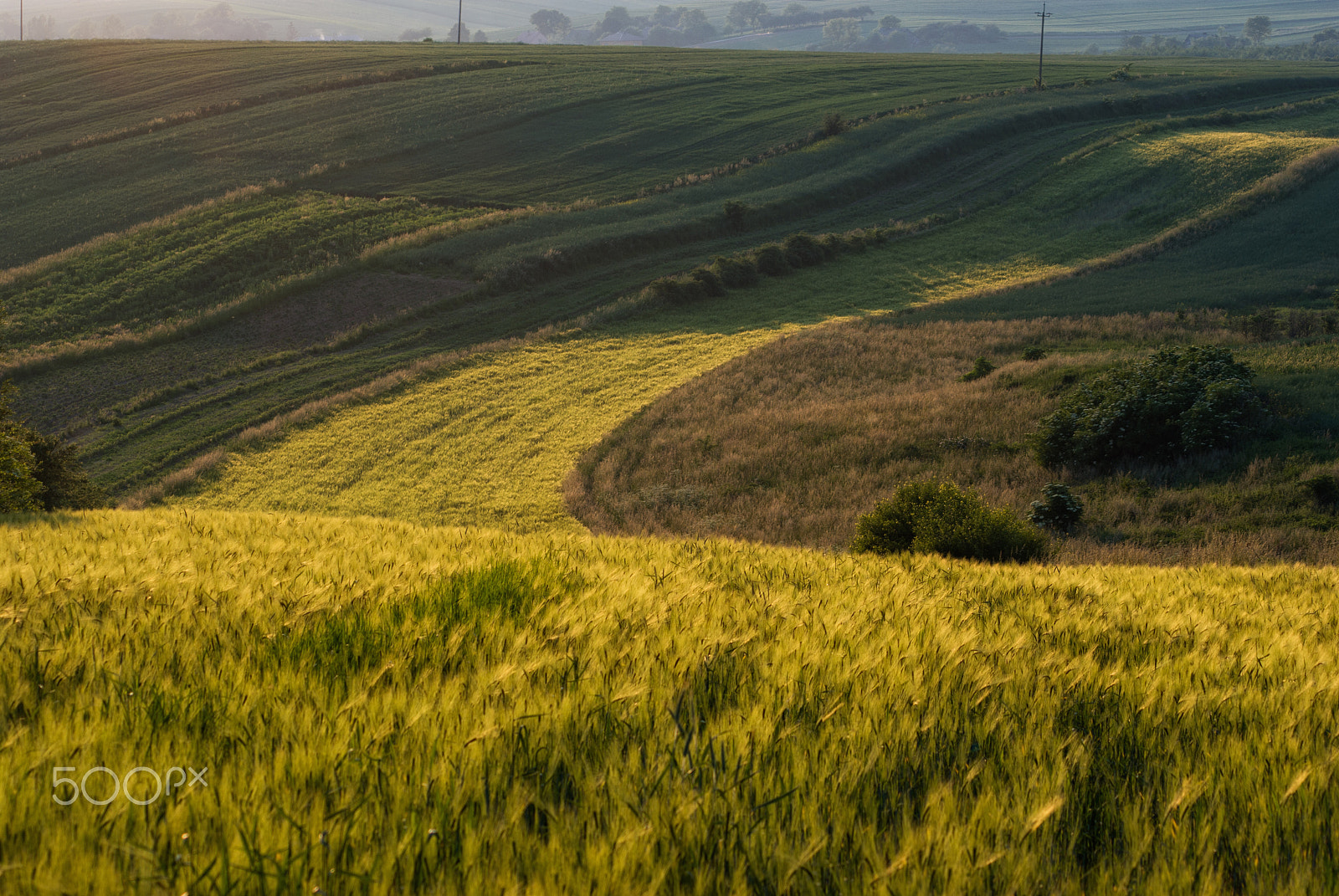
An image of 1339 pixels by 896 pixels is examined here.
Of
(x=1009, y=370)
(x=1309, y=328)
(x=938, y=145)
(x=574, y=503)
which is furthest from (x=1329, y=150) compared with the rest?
(x=574, y=503)

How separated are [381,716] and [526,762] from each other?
1.67 feet

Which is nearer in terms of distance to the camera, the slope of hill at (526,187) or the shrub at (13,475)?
the shrub at (13,475)

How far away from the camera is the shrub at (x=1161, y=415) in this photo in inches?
764

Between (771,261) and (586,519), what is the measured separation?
114ft

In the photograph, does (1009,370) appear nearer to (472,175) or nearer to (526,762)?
(526,762)

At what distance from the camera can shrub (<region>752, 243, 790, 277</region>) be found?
174 feet

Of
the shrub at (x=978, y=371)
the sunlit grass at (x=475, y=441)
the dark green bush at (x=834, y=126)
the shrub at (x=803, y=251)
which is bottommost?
the sunlit grass at (x=475, y=441)

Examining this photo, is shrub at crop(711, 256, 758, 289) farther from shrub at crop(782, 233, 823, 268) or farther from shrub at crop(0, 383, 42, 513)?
shrub at crop(0, 383, 42, 513)

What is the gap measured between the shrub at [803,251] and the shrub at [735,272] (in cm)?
361

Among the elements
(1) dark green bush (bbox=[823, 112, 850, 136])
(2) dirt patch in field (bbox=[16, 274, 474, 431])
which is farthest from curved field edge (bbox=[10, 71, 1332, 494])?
(1) dark green bush (bbox=[823, 112, 850, 136])

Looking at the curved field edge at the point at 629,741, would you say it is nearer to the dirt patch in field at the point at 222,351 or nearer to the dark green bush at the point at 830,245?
the dirt patch in field at the point at 222,351

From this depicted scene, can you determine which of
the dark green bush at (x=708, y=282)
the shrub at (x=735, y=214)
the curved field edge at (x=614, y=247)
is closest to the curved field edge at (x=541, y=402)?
the dark green bush at (x=708, y=282)

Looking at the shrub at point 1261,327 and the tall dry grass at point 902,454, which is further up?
the shrub at point 1261,327

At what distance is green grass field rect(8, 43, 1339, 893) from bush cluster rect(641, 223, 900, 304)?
1.62ft
